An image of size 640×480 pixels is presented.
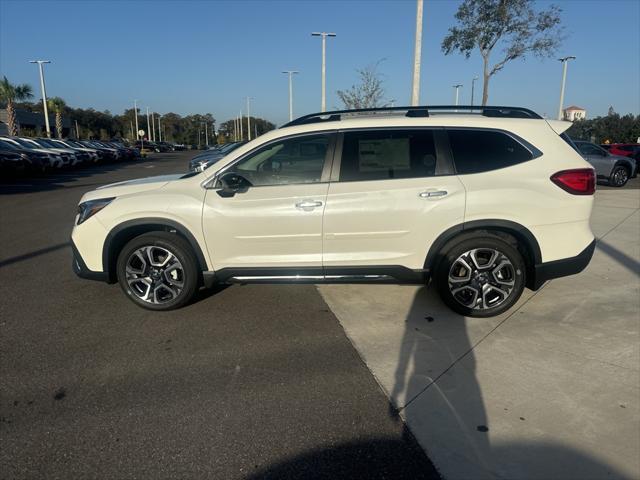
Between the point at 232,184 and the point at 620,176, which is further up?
the point at 232,184

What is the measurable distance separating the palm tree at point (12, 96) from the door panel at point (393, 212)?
161ft

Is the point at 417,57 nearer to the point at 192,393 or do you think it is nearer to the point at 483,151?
the point at 483,151

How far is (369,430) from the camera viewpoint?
2.87 metres

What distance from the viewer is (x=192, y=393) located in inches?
130

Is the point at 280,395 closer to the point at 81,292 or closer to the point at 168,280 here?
the point at 168,280

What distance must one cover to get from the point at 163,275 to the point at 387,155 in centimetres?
243

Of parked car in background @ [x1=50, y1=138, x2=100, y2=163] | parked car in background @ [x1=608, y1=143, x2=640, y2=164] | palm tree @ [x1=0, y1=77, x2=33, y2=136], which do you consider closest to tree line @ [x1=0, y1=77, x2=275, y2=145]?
palm tree @ [x1=0, y1=77, x2=33, y2=136]

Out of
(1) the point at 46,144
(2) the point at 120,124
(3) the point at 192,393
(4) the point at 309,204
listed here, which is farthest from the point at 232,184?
(2) the point at 120,124

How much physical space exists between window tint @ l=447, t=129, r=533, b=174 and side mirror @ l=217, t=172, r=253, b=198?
1.94 meters

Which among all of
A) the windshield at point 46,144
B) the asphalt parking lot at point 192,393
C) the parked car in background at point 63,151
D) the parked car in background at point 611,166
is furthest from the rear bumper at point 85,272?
the windshield at point 46,144

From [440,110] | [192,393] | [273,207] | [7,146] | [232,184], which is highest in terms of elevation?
[440,110]

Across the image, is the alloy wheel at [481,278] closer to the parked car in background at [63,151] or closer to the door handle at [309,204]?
the door handle at [309,204]

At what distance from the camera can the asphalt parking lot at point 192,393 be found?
2.62 metres

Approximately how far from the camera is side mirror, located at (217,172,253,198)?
434 centimetres
